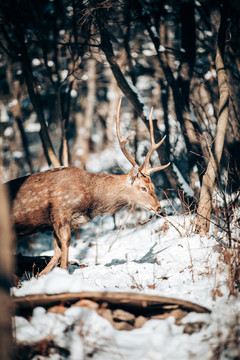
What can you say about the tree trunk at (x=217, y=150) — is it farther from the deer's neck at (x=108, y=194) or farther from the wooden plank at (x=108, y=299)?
the wooden plank at (x=108, y=299)

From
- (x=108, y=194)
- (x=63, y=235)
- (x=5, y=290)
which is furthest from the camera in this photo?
(x=108, y=194)

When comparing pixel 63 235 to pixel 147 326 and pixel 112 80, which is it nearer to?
pixel 147 326

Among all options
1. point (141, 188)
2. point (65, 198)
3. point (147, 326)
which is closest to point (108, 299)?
point (147, 326)

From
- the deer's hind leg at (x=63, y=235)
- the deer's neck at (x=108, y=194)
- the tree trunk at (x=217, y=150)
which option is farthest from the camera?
the tree trunk at (x=217, y=150)

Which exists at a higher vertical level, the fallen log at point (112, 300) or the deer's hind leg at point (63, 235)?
the deer's hind leg at point (63, 235)

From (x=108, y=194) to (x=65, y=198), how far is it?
2.86 ft

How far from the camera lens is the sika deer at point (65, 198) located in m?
4.95

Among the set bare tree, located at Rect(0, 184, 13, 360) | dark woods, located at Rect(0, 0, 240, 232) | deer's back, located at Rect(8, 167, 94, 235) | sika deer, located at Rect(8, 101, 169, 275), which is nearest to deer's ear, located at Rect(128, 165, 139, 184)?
sika deer, located at Rect(8, 101, 169, 275)

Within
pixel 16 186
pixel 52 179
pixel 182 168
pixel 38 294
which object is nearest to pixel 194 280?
pixel 38 294

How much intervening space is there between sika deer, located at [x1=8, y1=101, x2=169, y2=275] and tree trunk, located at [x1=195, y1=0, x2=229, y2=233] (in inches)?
36.3

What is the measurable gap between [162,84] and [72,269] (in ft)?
25.5

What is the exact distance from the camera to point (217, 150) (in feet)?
20.3

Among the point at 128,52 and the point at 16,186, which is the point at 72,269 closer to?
the point at 16,186

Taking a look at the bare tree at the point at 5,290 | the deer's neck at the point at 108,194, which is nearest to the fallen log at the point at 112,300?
the bare tree at the point at 5,290
